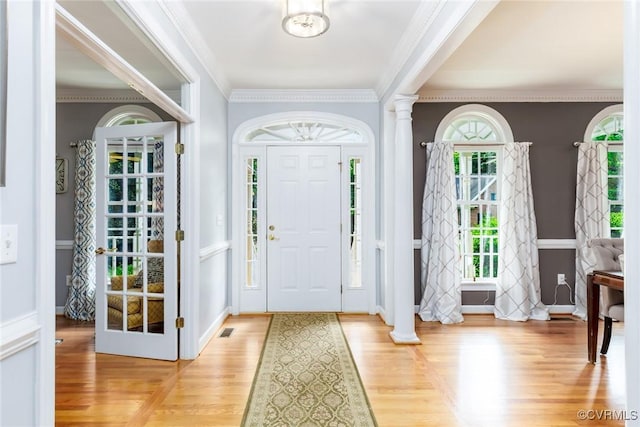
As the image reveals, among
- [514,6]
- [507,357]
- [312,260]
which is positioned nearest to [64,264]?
[312,260]

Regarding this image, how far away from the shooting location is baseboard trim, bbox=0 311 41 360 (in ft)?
3.79

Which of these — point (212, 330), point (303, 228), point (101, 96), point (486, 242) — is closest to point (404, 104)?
point (303, 228)

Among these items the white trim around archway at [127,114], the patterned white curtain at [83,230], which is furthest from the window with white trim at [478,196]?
the patterned white curtain at [83,230]

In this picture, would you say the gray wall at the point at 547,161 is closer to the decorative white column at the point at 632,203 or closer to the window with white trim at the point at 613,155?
the window with white trim at the point at 613,155

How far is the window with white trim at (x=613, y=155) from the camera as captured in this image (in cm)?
434

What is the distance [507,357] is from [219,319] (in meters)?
2.77

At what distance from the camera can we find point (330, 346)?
3256 millimetres

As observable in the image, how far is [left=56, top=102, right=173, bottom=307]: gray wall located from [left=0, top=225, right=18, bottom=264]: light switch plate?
3675 mm

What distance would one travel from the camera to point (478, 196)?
174 inches

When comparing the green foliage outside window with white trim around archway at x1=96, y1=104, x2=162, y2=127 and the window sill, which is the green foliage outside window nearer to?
the window sill

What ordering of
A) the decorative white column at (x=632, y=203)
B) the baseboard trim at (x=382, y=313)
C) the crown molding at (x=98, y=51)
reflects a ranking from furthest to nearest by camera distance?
the baseboard trim at (x=382, y=313) → the crown molding at (x=98, y=51) → the decorative white column at (x=632, y=203)

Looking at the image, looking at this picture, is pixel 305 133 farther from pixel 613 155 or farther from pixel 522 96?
pixel 613 155

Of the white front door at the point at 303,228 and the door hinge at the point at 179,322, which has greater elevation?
the white front door at the point at 303,228

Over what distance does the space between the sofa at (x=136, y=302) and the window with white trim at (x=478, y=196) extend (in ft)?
11.2
